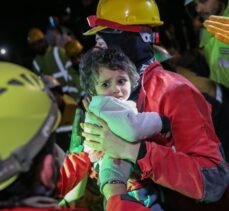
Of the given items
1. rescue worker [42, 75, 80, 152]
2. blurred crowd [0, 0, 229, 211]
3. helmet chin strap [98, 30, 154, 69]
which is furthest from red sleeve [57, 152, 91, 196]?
rescue worker [42, 75, 80, 152]

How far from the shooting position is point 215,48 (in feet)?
14.3

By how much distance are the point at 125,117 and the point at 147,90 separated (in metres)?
0.38

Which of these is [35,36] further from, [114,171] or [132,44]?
[114,171]

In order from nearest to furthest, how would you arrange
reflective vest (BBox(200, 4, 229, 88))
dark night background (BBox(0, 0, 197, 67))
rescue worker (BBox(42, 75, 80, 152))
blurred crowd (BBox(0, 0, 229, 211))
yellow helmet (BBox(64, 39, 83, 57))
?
1. blurred crowd (BBox(0, 0, 229, 211))
2. reflective vest (BBox(200, 4, 229, 88))
3. rescue worker (BBox(42, 75, 80, 152))
4. yellow helmet (BBox(64, 39, 83, 57))
5. dark night background (BBox(0, 0, 197, 67))

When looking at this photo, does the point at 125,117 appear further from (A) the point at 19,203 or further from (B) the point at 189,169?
(A) the point at 19,203

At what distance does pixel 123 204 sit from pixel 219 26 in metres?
2.14

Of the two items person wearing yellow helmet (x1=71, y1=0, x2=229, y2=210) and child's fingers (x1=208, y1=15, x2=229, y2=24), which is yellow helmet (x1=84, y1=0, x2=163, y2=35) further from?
child's fingers (x1=208, y1=15, x2=229, y2=24)

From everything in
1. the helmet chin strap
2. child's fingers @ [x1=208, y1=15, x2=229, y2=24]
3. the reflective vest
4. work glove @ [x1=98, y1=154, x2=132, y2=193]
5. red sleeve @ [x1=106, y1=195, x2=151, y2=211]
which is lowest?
the reflective vest

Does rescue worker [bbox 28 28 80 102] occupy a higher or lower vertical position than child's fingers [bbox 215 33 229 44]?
lower

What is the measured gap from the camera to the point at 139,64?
3186 millimetres

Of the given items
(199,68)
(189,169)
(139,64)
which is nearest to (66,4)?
(199,68)

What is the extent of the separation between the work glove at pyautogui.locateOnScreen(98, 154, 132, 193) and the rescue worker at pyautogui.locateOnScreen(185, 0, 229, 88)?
181cm

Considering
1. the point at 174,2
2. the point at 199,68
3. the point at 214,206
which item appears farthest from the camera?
the point at 174,2

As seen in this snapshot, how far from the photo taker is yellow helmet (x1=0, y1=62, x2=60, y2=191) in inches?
78.0
